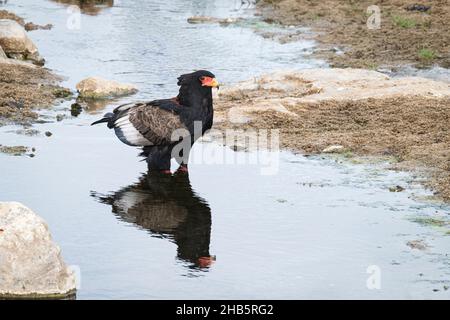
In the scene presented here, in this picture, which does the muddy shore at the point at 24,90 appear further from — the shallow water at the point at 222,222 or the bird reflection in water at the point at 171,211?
the bird reflection in water at the point at 171,211

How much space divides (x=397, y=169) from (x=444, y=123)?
1.92m

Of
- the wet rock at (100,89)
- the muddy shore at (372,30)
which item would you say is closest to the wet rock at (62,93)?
the wet rock at (100,89)

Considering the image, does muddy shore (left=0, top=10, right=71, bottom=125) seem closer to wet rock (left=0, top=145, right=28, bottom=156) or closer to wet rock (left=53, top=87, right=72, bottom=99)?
wet rock (left=53, top=87, right=72, bottom=99)

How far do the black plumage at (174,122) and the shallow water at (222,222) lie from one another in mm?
293

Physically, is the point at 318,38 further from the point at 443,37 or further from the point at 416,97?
the point at 416,97

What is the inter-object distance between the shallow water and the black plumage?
29 centimetres

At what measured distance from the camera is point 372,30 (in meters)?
22.5

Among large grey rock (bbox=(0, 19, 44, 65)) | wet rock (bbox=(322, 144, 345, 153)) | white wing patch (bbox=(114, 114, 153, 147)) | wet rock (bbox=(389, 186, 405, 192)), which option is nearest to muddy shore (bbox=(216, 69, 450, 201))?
wet rock (bbox=(322, 144, 345, 153))

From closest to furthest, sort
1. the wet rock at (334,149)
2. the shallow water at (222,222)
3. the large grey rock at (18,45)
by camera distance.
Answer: the shallow water at (222,222) < the wet rock at (334,149) < the large grey rock at (18,45)

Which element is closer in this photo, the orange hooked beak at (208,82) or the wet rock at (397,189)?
the wet rock at (397,189)

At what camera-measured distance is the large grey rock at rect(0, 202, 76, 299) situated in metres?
8.87

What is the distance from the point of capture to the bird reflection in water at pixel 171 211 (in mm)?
10391

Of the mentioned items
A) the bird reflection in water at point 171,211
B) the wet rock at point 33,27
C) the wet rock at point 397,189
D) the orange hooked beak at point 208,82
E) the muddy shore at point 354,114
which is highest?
the orange hooked beak at point 208,82
